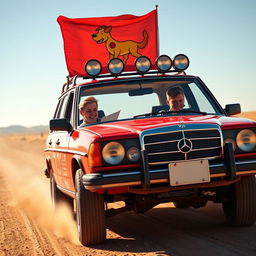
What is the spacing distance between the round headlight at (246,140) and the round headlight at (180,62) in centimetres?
178

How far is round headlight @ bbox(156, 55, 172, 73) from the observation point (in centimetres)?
627

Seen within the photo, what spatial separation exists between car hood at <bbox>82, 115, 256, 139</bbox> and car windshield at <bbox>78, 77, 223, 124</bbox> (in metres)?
0.58

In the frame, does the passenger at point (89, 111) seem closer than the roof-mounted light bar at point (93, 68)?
Yes

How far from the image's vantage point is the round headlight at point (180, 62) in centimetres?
636

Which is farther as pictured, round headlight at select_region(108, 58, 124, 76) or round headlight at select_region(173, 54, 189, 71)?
round headlight at select_region(173, 54, 189, 71)

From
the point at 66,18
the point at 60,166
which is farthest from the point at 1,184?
the point at 60,166

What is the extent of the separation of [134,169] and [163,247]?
2.70ft

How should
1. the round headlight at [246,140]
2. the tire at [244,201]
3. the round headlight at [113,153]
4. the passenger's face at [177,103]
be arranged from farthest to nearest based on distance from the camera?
1. the passenger's face at [177,103]
2. the tire at [244,201]
3. the round headlight at [246,140]
4. the round headlight at [113,153]

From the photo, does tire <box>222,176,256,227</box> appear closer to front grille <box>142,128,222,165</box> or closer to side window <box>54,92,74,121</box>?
front grille <box>142,128,222,165</box>

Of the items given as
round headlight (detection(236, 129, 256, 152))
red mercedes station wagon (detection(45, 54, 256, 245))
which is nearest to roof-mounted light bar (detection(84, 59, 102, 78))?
red mercedes station wagon (detection(45, 54, 256, 245))

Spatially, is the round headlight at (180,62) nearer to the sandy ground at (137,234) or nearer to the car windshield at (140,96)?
the car windshield at (140,96)

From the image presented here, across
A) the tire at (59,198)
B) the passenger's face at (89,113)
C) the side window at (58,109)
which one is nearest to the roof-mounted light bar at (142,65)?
the passenger's face at (89,113)

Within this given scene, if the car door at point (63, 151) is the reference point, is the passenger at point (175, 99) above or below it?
above

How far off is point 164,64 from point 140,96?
53cm
